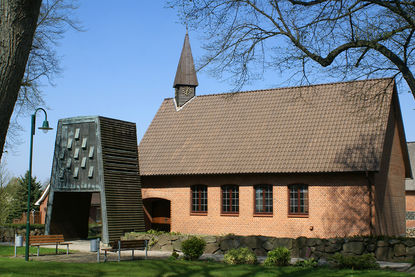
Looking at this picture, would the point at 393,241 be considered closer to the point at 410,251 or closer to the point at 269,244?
the point at 410,251

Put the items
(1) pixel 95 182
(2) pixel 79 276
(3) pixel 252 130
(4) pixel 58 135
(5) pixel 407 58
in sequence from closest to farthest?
(2) pixel 79 276 → (5) pixel 407 58 → (1) pixel 95 182 → (4) pixel 58 135 → (3) pixel 252 130

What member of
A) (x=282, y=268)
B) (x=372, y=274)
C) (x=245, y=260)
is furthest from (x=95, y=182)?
(x=372, y=274)

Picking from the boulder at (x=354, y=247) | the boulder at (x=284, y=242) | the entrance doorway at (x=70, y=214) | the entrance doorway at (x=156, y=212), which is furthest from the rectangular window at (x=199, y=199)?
the boulder at (x=354, y=247)

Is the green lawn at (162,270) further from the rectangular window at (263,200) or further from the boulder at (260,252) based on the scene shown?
the rectangular window at (263,200)

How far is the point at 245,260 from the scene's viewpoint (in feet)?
56.0

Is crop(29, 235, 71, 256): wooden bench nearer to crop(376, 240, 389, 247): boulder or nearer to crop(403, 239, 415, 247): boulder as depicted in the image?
crop(376, 240, 389, 247): boulder

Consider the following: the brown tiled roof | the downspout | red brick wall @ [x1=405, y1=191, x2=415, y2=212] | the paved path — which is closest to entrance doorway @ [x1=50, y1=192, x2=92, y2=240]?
the brown tiled roof

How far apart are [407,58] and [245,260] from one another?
8161 millimetres

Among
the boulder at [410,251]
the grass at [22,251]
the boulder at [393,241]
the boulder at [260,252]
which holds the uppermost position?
the boulder at [393,241]

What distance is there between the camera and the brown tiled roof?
80.9ft

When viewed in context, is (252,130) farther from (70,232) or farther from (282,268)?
(282,268)

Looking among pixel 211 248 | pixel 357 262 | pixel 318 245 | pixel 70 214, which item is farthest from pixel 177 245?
pixel 357 262

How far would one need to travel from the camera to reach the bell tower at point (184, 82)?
3338cm

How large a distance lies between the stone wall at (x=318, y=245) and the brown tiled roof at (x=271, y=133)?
5869mm
